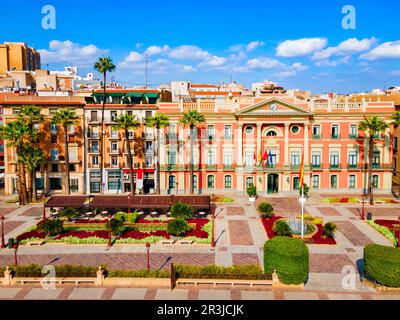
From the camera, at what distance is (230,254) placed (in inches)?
1484

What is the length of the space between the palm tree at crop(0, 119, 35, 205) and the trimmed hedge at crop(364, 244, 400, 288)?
4607cm

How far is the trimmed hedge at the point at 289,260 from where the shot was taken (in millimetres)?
28969

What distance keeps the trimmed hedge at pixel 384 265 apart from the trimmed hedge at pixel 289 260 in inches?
185

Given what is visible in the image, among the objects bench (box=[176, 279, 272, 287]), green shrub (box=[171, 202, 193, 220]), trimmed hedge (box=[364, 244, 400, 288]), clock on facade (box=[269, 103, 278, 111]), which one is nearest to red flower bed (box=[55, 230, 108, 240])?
green shrub (box=[171, 202, 193, 220])

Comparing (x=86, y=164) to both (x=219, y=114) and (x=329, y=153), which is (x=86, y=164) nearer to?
(x=219, y=114)

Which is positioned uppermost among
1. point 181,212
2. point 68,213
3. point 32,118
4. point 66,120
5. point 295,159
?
point 32,118

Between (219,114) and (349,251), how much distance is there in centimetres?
3115

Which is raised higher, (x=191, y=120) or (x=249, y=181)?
(x=191, y=120)

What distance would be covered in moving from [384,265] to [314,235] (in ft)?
45.1

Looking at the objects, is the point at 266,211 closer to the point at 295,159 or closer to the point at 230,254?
the point at 230,254

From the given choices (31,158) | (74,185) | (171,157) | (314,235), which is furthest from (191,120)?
(314,235)
